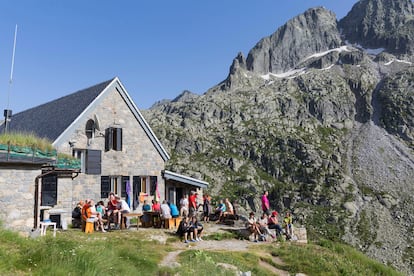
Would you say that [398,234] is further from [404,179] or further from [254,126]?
[254,126]

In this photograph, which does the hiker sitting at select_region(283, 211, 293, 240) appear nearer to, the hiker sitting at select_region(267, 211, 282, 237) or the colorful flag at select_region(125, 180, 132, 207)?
the hiker sitting at select_region(267, 211, 282, 237)

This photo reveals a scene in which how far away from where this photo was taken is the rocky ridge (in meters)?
77.8

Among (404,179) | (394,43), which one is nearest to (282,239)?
(404,179)

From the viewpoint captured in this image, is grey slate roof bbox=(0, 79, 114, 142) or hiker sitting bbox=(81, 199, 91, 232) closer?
hiker sitting bbox=(81, 199, 91, 232)

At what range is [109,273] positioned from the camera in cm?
722

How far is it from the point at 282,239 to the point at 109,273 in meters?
12.2

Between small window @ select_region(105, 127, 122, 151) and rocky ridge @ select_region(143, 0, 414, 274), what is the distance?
6015cm

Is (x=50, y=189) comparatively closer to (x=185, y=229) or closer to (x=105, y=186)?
(x=105, y=186)

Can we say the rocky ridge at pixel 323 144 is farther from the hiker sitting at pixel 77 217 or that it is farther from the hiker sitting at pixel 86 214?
the hiker sitting at pixel 86 214

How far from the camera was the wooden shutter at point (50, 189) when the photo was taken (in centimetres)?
1730

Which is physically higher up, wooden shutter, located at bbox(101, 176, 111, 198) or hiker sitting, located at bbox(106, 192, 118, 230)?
wooden shutter, located at bbox(101, 176, 111, 198)

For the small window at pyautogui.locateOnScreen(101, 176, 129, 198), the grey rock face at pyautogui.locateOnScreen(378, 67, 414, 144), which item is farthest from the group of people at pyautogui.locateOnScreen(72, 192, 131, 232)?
the grey rock face at pyautogui.locateOnScreen(378, 67, 414, 144)

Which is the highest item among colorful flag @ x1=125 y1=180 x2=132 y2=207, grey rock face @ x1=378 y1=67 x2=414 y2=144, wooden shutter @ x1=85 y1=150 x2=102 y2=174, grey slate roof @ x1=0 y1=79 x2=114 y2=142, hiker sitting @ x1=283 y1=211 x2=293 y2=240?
grey rock face @ x1=378 y1=67 x2=414 y2=144

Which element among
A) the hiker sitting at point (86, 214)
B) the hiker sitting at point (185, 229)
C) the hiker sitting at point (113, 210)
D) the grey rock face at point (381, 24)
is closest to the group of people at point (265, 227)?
the hiker sitting at point (185, 229)
